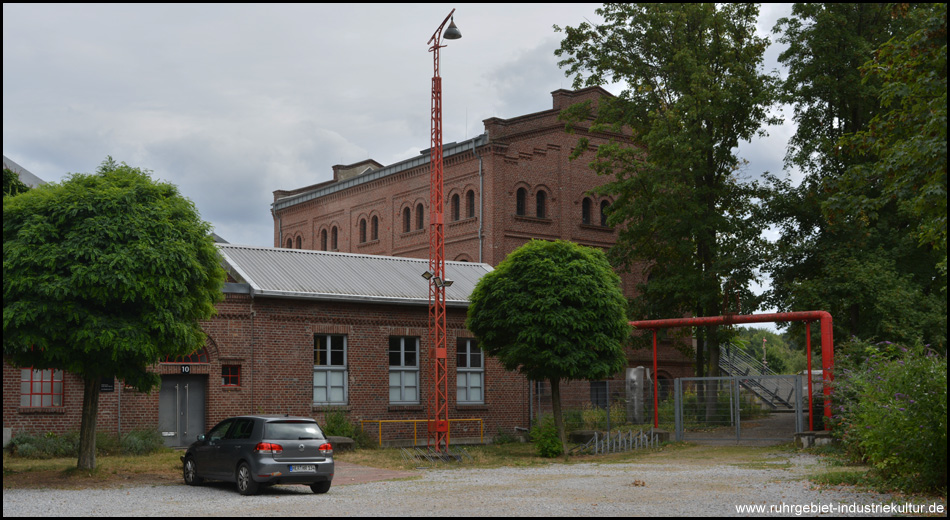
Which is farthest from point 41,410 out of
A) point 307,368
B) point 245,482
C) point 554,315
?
point 554,315

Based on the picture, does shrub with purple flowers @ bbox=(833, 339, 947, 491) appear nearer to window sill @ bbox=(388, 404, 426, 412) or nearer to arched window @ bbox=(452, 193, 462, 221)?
window sill @ bbox=(388, 404, 426, 412)

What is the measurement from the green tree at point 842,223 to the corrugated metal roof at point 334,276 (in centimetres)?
1148

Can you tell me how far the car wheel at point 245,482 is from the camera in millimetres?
16188

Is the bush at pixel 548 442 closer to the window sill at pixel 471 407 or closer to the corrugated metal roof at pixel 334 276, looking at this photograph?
the window sill at pixel 471 407

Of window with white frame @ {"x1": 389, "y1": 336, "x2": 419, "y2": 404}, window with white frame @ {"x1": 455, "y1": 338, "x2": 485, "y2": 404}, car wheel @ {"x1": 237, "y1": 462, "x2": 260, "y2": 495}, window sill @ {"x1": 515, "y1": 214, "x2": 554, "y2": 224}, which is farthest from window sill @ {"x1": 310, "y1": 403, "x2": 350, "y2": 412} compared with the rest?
window sill @ {"x1": 515, "y1": 214, "x2": 554, "y2": 224}

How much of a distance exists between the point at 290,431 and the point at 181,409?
11.5 m

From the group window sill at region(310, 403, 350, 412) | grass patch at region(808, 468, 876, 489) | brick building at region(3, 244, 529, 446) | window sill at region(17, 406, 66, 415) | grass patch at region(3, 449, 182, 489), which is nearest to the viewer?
grass patch at region(808, 468, 876, 489)

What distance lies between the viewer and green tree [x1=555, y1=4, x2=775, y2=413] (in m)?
32.7

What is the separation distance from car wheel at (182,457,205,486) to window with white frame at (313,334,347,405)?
34.8 ft

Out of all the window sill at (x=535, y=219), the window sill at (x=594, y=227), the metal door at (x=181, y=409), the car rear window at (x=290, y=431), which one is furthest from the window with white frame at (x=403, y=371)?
the window sill at (x=594, y=227)

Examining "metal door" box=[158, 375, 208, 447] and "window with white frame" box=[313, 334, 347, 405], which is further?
"window with white frame" box=[313, 334, 347, 405]

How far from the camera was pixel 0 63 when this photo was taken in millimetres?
14188

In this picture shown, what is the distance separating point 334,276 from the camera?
31.2 meters

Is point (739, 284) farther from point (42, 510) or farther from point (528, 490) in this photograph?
point (42, 510)
